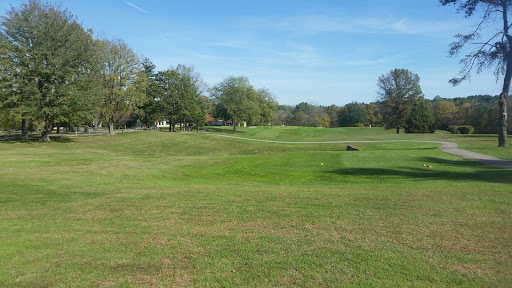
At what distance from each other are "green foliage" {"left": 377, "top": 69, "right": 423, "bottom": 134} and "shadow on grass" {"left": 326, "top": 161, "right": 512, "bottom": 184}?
50.8m

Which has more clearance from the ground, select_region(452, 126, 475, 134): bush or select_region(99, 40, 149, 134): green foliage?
select_region(99, 40, 149, 134): green foliage

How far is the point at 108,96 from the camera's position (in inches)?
2000

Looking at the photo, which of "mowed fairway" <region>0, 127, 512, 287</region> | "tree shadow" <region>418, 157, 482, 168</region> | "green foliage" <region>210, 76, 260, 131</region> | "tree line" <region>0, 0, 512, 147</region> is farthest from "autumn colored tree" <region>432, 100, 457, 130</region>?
"mowed fairway" <region>0, 127, 512, 287</region>

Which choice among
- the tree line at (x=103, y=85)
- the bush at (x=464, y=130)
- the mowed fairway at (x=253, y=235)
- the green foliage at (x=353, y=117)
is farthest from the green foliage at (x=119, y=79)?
the green foliage at (x=353, y=117)

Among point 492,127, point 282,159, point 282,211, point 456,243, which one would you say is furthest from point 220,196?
point 492,127

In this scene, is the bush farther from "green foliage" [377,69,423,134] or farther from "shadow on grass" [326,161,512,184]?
"shadow on grass" [326,161,512,184]

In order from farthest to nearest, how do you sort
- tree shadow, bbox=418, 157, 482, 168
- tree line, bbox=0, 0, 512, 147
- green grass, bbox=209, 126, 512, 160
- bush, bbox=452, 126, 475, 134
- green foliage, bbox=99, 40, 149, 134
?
bush, bbox=452, 126, 475, 134 < green foliage, bbox=99, 40, 149, 134 < tree line, bbox=0, 0, 512, 147 < green grass, bbox=209, 126, 512, 160 < tree shadow, bbox=418, 157, 482, 168

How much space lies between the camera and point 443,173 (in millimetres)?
14344

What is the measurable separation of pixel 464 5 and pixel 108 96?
48.9m

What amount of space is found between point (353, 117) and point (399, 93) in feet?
175

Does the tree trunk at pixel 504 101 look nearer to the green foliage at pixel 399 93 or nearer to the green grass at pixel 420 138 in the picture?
the green grass at pixel 420 138

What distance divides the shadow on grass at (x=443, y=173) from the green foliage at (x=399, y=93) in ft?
167

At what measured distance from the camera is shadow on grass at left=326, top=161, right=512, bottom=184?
12.6 metres

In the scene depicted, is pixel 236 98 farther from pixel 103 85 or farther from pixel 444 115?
pixel 444 115
